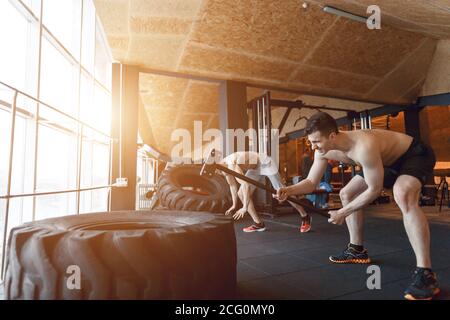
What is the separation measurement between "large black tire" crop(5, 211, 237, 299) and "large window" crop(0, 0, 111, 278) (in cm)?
62

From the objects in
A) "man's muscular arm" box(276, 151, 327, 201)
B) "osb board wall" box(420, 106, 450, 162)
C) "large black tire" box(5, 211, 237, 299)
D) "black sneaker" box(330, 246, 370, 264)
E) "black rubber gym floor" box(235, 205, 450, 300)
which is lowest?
"black rubber gym floor" box(235, 205, 450, 300)

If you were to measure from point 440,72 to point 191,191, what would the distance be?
528 cm

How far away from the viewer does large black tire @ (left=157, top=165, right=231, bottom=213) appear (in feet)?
13.0

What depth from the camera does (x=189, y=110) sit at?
280 inches

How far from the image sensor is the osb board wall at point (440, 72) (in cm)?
516

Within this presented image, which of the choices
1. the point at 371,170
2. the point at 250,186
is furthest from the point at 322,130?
the point at 250,186

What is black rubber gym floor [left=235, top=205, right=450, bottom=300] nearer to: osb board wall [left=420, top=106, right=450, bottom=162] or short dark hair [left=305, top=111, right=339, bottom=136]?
short dark hair [left=305, top=111, right=339, bottom=136]

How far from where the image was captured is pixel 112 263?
88 cm

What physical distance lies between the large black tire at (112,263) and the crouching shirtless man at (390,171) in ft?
3.53

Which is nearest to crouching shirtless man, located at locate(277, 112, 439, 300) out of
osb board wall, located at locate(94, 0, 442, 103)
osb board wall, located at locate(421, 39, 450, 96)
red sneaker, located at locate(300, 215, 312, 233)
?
red sneaker, located at locate(300, 215, 312, 233)

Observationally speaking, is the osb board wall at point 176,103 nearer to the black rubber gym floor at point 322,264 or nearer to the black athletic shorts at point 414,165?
the black rubber gym floor at point 322,264
